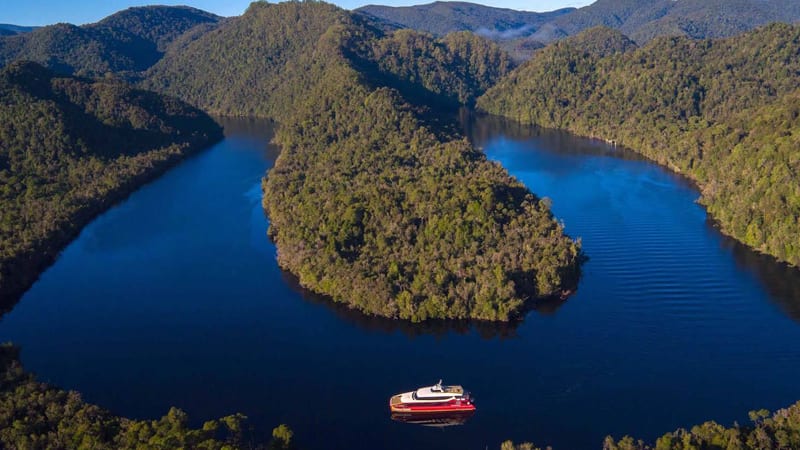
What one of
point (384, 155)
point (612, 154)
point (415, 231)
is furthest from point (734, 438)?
point (612, 154)

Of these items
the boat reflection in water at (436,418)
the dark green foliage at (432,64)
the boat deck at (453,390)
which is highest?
the dark green foliage at (432,64)

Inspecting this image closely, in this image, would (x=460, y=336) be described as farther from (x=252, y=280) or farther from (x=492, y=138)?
(x=492, y=138)

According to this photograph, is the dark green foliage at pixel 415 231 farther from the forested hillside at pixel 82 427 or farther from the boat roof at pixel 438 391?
the forested hillside at pixel 82 427

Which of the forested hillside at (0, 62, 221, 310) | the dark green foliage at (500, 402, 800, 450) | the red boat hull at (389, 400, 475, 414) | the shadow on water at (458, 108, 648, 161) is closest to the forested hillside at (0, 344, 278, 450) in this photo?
the red boat hull at (389, 400, 475, 414)

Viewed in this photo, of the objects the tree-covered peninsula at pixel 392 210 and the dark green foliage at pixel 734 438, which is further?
the tree-covered peninsula at pixel 392 210

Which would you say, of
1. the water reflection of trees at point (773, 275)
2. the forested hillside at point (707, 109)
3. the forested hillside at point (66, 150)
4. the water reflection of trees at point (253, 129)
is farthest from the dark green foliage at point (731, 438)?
the water reflection of trees at point (253, 129)

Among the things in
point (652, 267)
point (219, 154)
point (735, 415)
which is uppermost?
point (219, 154)

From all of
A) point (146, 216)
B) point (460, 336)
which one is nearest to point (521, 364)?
point (460, 336)
